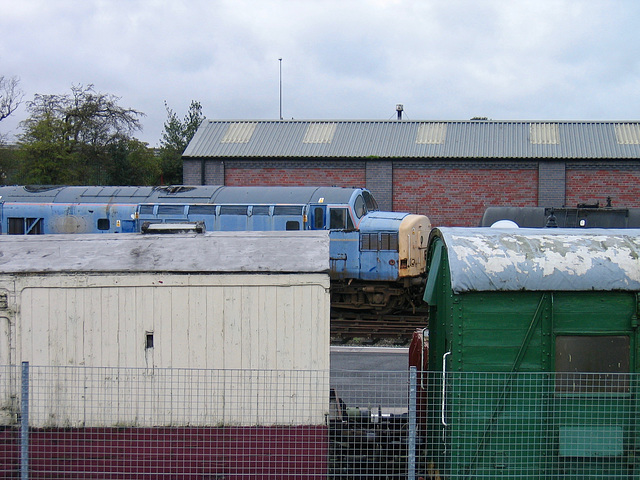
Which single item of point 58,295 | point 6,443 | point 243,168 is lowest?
point 6,443

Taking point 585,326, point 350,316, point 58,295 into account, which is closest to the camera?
point 585,326

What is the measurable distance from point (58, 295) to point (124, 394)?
107 centimetres

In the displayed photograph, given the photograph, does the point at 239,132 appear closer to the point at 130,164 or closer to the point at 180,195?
the point at 130,164

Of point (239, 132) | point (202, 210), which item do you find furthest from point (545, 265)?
point (239, 132)

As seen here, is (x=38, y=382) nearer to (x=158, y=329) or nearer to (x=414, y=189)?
(x=158, y=329)

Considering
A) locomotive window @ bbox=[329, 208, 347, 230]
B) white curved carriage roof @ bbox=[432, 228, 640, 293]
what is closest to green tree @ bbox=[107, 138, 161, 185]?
locomotive window @ bbox=[329, 208, 347, 230]

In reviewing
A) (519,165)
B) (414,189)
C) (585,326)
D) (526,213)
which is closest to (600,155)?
(519,165)

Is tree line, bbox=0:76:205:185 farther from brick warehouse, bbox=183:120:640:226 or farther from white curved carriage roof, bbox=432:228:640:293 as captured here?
white curved carriage roof, bbox=432:228:640:293

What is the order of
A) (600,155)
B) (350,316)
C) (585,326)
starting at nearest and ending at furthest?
(585,326)
(350,316)
(600,155)

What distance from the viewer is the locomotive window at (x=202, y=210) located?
15.8 m

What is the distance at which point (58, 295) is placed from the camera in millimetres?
5621

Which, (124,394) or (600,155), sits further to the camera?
(600,155)

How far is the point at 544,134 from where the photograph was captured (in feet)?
86.3

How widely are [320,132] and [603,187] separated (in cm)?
1178
